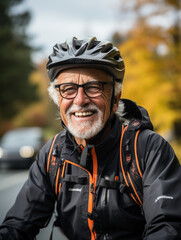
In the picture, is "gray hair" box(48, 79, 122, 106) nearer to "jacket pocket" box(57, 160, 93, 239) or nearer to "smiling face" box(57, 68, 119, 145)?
"smiling face" box(57, 68, 119, 145)

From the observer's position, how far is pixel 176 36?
426 inches

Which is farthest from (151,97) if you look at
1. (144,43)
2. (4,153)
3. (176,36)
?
(4,153)

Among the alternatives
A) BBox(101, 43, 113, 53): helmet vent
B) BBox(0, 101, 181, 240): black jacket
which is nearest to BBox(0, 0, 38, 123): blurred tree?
BBox(101, 43, 113, 53): helmet vent

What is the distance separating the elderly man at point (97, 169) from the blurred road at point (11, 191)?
6.90ft

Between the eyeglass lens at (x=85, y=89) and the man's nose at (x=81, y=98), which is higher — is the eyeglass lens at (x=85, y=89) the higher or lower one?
the higher one

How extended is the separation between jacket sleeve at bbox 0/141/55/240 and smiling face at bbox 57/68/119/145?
295 mm

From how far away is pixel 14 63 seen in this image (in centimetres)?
2591

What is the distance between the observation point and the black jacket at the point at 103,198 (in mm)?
1902

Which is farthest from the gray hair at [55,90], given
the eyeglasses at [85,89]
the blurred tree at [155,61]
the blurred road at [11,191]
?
the blurred tree at [155,61]

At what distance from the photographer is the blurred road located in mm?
5012

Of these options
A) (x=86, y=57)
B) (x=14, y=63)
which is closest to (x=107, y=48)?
(x=86, y=57)

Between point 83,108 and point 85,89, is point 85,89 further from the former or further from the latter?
point 83,108

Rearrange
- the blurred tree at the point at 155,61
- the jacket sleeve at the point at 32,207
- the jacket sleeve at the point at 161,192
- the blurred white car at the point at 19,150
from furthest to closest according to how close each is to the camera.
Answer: the blurred white car at the point at 19,150 < the blurred tree at the point at 155,61 < the jacket sleeve at the point at 32,207 < the jacket sleeve at the point at 161,192

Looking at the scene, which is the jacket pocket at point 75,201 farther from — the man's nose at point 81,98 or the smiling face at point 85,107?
the man's nose at point 81,98
